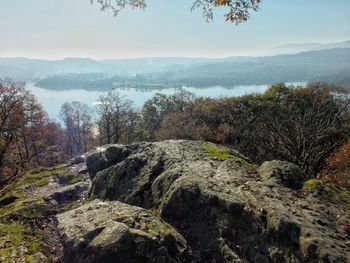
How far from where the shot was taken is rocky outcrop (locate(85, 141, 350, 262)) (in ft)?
22.9

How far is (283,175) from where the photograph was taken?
401 inches

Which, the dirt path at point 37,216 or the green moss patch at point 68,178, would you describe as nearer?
A: the dirt path at point 37,216

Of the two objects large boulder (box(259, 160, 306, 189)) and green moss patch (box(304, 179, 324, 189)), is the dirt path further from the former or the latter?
green moss patch (box(304, 179, 324, 189))

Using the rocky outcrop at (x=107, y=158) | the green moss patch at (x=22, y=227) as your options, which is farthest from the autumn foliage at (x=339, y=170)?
the green moss patch at (x=22, y=227)

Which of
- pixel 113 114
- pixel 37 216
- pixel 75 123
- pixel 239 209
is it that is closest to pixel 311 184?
pixel 239 209

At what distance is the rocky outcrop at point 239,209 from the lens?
6.97 metres

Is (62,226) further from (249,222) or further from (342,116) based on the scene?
(342,116)

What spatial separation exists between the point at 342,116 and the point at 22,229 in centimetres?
3921

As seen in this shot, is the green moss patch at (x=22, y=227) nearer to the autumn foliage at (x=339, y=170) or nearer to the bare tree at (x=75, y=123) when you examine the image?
the autumn foliage at (x=339, y=170)

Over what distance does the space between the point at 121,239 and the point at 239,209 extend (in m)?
3.43

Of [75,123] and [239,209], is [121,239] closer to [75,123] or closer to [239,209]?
[239,209]

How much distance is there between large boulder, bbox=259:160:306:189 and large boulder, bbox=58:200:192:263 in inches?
160

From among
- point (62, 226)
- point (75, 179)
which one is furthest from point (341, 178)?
point (62, 226)

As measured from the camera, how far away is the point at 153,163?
532 inches
